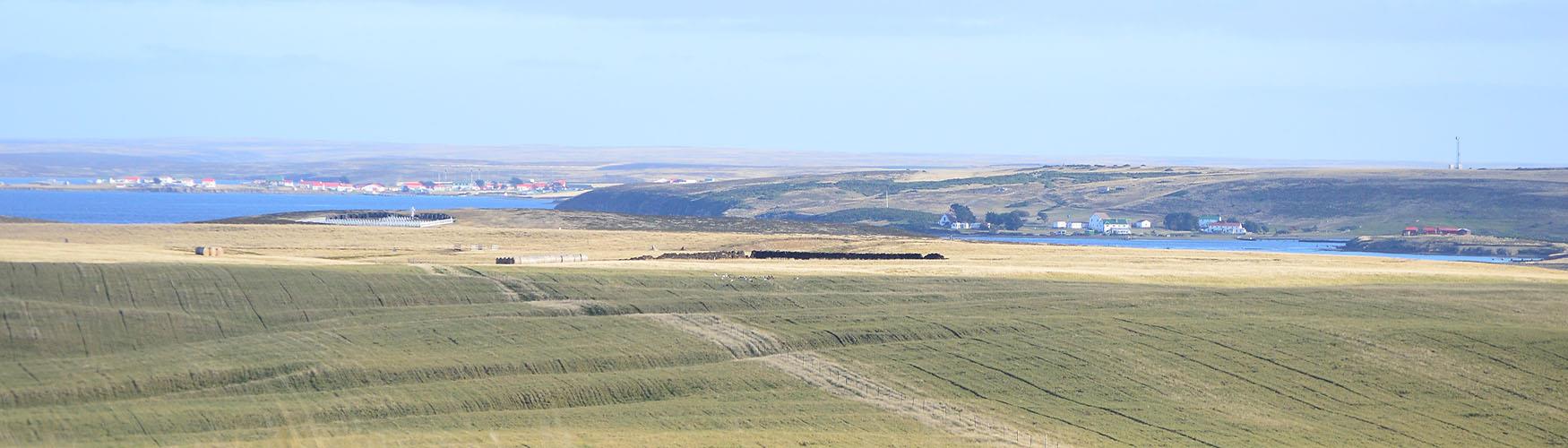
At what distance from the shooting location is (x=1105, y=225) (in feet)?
577

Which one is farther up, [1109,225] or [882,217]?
[882,217]

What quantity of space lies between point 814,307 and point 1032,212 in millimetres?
138761

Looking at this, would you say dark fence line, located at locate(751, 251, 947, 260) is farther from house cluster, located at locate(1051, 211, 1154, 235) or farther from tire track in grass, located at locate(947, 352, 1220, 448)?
house cluster, located at locate(1051, 211, 1154, 235)

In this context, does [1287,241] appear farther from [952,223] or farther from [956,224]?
[952,223]

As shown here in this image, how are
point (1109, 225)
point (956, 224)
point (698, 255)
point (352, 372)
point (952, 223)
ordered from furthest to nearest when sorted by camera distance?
point (952, 223) < point (956, 224) < point (1109, 225) < point (698, 255) < point (352, 372)

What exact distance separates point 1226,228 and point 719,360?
456ft

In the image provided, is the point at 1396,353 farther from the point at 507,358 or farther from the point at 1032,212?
the point at 1032,212

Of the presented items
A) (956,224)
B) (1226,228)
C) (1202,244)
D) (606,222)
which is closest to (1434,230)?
(1226,228)

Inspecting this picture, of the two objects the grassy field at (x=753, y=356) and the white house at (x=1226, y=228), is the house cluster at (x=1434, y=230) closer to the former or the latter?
the white house at (x=1226, y=228)

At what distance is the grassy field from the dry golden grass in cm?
90

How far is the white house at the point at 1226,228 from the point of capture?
178m

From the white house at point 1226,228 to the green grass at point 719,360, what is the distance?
115 m

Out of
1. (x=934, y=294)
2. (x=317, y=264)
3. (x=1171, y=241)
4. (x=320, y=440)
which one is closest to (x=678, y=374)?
Result: (x=320, y=440)

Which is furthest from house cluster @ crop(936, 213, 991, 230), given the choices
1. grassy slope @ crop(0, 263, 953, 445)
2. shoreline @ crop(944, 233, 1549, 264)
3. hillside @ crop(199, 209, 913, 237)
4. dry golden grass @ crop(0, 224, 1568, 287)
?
grassy slope @ crop(0, 263, 953, 445)
